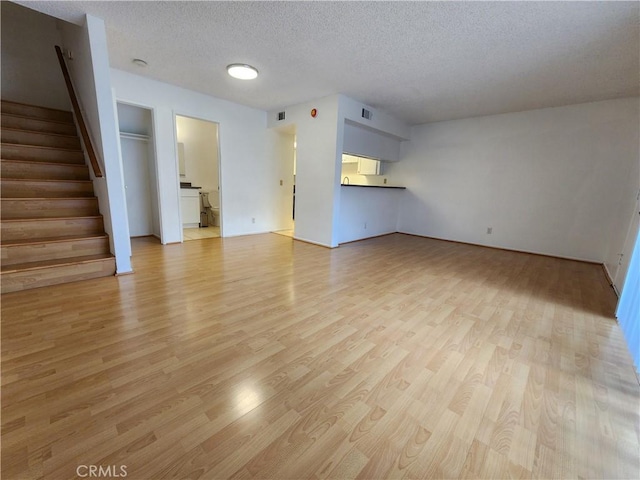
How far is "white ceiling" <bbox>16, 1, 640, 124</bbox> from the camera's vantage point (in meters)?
2.11

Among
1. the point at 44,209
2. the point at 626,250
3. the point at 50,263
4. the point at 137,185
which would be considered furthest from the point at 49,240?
the point at 626,250

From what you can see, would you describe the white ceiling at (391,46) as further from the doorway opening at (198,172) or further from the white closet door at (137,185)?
the doorway opening at (198,172)

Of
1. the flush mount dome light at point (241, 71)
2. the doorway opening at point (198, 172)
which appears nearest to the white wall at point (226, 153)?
the doorway opening at point (198, 172)

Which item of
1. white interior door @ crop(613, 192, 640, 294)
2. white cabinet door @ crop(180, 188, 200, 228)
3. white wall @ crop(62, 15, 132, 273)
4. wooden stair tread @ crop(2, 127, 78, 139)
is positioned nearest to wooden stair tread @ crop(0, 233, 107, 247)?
white wall @ crop(62, 15, 132, 273)

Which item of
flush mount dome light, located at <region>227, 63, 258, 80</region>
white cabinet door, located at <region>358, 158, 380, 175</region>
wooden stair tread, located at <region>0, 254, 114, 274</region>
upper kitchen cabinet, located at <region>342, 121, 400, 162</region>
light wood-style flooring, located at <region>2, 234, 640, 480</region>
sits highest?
flush mount dome light, located at <region>227, 63, 258, 80</region>

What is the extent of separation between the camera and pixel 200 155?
6203mm

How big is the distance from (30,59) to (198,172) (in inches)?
117

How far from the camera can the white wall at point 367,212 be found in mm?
4918

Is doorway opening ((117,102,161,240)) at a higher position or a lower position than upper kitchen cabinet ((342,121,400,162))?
lower

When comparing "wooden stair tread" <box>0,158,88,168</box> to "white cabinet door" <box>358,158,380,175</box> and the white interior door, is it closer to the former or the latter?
"white cabinet door" <box>358,158,380,175</box>

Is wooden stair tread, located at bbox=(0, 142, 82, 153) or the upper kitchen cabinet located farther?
the upper kitchen cabinet

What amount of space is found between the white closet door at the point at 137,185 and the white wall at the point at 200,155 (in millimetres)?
1269

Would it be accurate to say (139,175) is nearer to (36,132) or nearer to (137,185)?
(137,185)

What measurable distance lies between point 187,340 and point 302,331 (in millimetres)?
788
